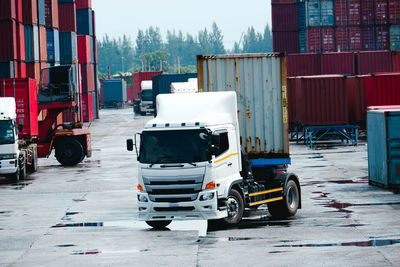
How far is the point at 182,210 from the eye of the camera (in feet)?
56.9

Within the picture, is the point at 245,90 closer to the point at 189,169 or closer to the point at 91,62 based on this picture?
the point at 189,169

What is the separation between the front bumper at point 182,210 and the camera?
1716cm

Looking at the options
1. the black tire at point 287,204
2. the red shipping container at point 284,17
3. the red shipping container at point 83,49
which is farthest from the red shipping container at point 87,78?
the black tire at point 287,204

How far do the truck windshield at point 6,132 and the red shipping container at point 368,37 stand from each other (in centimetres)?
4604

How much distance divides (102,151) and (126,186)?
17749 mm

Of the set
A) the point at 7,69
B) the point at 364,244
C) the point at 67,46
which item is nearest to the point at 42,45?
the point at 7,69

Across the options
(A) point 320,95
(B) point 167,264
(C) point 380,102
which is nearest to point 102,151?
(A) point 320,95

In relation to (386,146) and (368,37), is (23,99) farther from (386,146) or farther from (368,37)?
(368,37)

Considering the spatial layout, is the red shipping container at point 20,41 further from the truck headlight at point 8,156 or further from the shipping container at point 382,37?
the shipping container at point 382,37

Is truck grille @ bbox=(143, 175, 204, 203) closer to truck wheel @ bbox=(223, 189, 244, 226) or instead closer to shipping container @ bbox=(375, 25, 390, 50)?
truck wheel @ bbox=(223, 189, 244, 226)

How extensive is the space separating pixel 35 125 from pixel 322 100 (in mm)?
16635

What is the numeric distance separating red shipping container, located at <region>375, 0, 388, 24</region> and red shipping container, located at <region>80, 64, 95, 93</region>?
36.6 meters

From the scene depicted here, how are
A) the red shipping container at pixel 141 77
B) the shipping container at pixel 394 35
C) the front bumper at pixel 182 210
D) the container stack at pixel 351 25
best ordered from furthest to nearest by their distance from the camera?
the red shipping container at pixel 141 77, the shipping container at pixel 394 35, the container stack at pixel 351 25, the front bumper at pixel 182 210

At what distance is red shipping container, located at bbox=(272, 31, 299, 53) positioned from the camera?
75.6 meters
